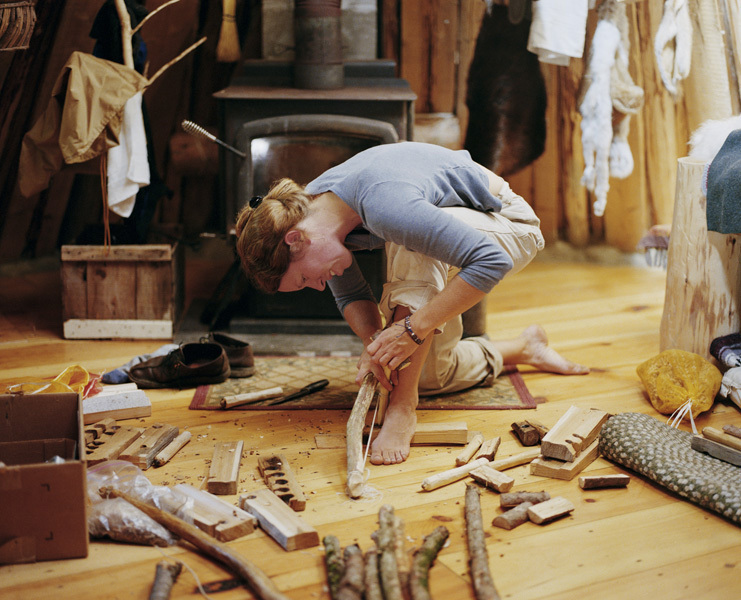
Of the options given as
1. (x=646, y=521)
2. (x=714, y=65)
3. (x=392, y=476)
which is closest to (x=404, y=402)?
(x=392, y=476)

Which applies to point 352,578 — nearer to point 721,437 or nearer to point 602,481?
point 602,481

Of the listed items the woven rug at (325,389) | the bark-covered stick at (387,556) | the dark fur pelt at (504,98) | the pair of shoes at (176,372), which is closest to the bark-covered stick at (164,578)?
the bark-covered stick at (387,556)

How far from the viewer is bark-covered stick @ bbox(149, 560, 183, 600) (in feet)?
5.10

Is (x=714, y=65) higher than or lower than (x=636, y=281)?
higher

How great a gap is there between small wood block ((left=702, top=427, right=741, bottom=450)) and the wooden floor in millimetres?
206

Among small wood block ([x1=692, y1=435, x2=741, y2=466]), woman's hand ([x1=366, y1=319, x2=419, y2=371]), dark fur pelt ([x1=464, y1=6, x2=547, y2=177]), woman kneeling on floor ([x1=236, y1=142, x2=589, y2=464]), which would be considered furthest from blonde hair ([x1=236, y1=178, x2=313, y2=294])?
dark fur pelt ([x1=464, y1=6, x2=547, y2=177])

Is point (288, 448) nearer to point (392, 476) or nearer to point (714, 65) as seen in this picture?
point (392, 476)

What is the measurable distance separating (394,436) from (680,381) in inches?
35.9

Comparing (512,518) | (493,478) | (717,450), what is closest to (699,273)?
(717,450)

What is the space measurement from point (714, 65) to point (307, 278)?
1.93 m

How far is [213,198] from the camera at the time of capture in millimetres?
4066

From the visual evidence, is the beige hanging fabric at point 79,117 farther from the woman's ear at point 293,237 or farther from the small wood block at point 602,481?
the small wood block at point 602,481

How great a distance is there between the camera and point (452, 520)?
6.14 ft

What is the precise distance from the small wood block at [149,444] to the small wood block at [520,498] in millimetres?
891
